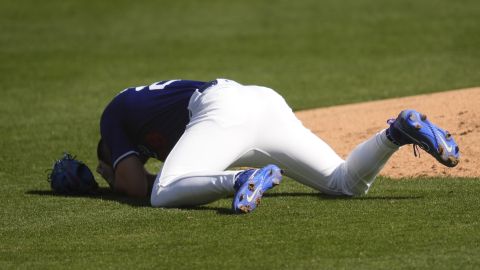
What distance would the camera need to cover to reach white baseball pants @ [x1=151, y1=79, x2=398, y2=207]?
5.65 metres

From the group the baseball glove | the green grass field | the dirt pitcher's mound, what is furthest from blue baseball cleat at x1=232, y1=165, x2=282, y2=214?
the dirt pitcher's mound

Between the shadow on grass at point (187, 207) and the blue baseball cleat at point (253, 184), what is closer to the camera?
the blue baseball cleat at point (253, 184)

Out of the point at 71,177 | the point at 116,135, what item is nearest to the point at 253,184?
the point at 116,135

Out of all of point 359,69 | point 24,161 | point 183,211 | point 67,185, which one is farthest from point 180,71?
point 183,211

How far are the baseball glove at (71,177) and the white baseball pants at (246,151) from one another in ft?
2.94

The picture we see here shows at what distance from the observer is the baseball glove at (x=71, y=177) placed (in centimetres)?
654

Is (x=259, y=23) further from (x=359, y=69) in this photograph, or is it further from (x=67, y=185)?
(x=67, y=185)

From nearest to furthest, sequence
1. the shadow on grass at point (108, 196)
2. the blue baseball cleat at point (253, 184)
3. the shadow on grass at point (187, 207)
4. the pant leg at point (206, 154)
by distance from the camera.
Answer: the blue baseball cleat at point (253, 184) < the pant leg at point (206, 154) < the shadow on grass at point (187, 207) < the shadow on grass at point (108, 196)

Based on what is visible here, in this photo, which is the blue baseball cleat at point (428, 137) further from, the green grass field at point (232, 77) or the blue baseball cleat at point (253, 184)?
the blue baseball cleat at point (253, 184)

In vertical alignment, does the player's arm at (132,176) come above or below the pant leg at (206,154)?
below

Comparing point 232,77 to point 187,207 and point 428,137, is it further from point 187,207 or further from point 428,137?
point 428,137

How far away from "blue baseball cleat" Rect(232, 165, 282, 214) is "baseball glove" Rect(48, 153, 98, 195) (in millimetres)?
1541

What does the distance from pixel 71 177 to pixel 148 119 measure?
28.8 inches

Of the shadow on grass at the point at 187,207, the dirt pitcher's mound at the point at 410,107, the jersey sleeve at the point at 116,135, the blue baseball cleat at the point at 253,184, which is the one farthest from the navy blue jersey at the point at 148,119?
the dirt pitcher's mound at the point at 410,107
